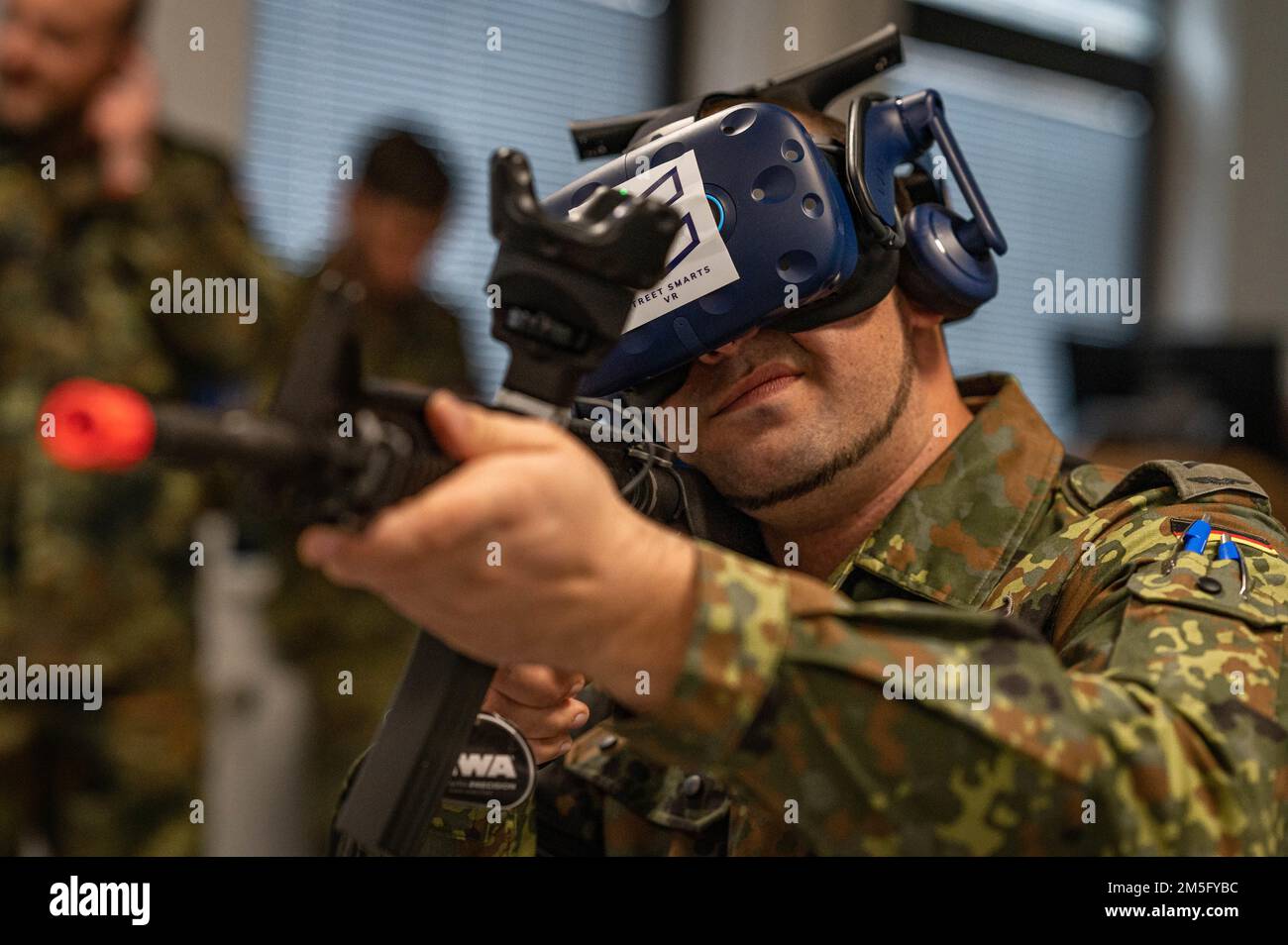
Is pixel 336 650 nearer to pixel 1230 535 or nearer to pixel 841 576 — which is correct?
pixel 841 576

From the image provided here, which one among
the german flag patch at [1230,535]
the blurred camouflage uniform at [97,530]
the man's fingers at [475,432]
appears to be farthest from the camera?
the blurred camouflage uniform at [97,530]

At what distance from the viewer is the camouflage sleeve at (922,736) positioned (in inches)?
27.0

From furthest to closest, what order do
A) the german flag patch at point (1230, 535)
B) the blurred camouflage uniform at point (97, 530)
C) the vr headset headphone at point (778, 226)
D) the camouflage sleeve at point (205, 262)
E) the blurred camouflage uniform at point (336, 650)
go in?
1. the blurred camouflage uniform at point (336, 650)
2. the camouflage sleeve at point (205, 262)
3. the blurred camouflage uniform at point (97, 530)
4. the vr headset headphone at point (778, 226)
5. the german flag patch at point (1230, 535)

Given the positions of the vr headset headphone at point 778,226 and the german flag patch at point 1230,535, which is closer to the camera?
the german flag patch at point 1230,535

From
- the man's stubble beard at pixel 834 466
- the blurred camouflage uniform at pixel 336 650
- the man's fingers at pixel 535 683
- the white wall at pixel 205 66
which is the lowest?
the blurred camouflage uniform at pixel 336 650

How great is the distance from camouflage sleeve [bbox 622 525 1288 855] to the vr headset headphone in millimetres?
324

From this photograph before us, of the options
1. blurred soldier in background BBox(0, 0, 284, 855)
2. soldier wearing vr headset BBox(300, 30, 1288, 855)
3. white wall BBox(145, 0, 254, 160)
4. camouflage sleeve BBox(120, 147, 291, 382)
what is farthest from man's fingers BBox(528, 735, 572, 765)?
white wall BBox(145, 0, 254, 160)

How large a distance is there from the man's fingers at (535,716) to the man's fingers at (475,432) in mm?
469

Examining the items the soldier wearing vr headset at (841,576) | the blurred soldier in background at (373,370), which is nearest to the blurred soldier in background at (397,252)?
the blurred soldier in background at (373,370)

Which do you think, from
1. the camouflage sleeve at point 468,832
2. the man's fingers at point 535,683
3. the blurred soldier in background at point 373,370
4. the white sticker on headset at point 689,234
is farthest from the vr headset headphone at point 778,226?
the blurred soldier in background at point 373,370

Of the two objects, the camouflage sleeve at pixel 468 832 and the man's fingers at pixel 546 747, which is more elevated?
the man's fingers at pixel 546 747

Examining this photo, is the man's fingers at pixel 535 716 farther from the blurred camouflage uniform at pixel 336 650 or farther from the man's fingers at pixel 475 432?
the blurred camouflage uniform at pixel 336 650

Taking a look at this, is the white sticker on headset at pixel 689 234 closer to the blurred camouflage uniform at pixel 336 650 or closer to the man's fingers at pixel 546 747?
the man's fingers at pixel 546 747
